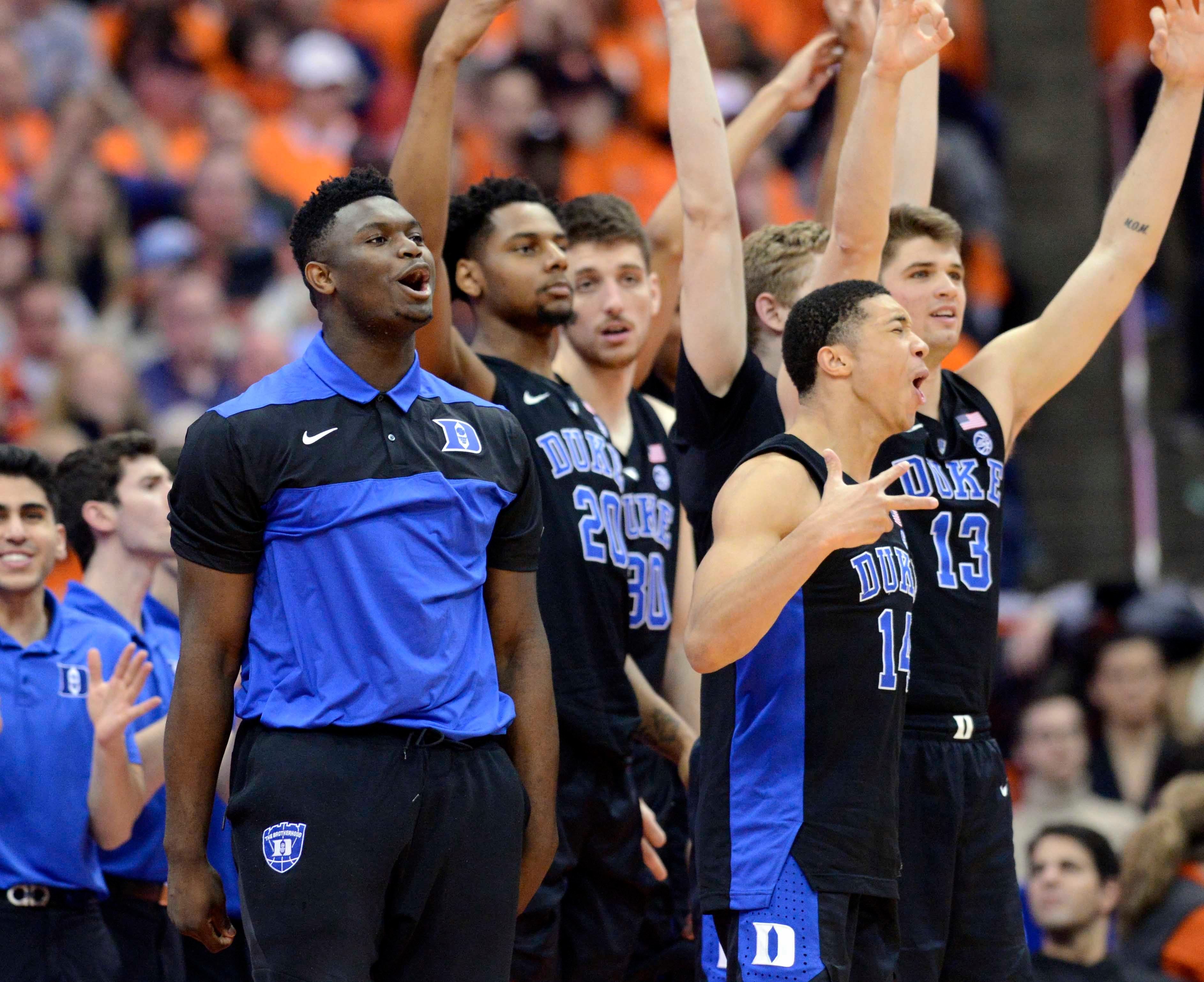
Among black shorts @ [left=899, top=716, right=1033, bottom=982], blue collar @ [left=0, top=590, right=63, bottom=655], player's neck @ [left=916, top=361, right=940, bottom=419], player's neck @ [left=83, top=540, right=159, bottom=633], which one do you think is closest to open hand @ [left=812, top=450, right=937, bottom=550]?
black shorts @ [left=899, top=716, right=1033, bottom=982]

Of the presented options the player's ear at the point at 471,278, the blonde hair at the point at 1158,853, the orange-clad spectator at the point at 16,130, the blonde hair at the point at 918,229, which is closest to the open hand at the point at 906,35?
the blonde hair at the point at 918,229

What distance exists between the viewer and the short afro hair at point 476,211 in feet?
18.5

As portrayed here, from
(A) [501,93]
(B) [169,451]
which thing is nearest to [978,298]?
(A) [501,93]

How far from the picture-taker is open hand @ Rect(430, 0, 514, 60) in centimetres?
463

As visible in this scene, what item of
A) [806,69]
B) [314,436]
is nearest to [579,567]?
[314,436]

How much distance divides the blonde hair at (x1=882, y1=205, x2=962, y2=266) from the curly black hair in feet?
5.52

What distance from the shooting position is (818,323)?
4422 millimetres

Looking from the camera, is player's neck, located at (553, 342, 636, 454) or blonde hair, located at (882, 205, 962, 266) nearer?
blonde hair, located at (882, 205, 962, 266)

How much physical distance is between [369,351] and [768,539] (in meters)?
1.03

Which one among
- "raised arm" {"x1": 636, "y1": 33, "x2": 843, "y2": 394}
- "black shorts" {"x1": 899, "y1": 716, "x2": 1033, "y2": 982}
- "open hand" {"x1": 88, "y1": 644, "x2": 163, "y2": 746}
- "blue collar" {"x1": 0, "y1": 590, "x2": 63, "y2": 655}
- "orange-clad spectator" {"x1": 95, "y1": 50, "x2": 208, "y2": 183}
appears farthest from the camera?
"orange-clad spectator" {"x1": 95, "y1": 50, "x2": 208, "y2": 183}

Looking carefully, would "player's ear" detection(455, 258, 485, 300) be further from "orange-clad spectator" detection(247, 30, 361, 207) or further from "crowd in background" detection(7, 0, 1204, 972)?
"orange-clad spectator" detection(247, 30, 361, 207)

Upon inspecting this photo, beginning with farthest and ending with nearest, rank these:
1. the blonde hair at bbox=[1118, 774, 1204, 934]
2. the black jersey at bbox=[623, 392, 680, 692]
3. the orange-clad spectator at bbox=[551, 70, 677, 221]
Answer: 1. the orange-clad spectator at bbox=[551, 70, 677, 221]
2. the blonde hair at bbox=[1118, 774, 1204, 934]
3. the black jersey at bbox=[623, 392, 680, 692]

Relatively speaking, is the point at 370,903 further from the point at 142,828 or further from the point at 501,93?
the point at 501,93

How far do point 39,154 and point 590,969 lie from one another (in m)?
6.70
